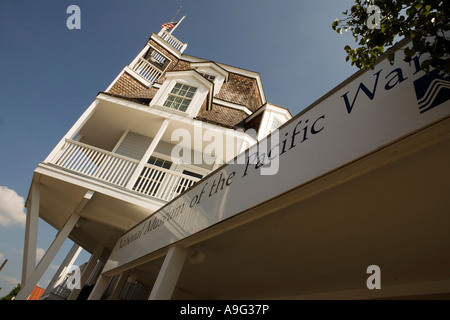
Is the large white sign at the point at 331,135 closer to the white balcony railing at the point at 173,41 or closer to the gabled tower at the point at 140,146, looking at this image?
the gabled tower at the point at 140,146

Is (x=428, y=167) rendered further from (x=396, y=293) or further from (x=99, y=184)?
(x=99, y=184)

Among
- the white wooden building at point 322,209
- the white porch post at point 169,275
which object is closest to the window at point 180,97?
the white wooden building at point 322,209

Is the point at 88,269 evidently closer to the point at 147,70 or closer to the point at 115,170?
the point at 115,170

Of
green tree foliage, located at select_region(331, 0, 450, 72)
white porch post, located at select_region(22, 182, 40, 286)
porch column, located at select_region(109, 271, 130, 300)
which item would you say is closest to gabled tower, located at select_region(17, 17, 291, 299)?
white porch post, located at select_region(22, 182, 40, 286)

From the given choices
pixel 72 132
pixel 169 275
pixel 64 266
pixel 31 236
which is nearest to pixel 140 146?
pixel 72 132

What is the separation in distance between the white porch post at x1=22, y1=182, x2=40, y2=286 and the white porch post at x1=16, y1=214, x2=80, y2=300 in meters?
0.13

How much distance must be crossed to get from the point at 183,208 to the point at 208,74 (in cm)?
1265

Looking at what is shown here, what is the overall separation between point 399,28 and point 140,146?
10743 millimetres

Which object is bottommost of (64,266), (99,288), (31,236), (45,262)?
(99,288)

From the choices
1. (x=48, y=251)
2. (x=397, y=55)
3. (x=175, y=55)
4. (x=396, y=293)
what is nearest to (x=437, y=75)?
(x=397, y=55)

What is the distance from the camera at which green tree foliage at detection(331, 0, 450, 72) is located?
67.4 inches

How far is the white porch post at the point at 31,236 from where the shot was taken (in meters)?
7.39

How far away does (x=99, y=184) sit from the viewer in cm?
805

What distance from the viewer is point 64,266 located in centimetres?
1424
